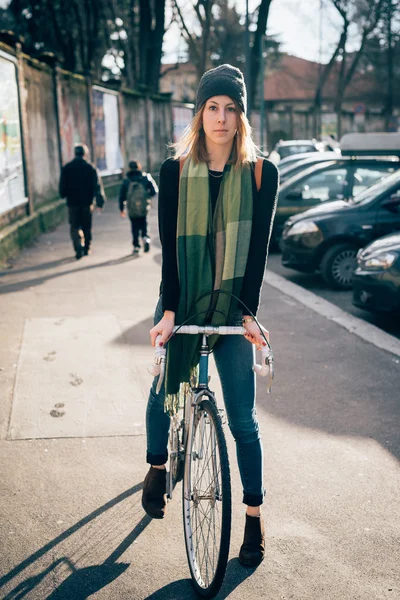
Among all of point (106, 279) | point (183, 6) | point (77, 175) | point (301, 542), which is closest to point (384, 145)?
point (77, 175)

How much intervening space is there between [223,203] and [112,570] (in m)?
1.59

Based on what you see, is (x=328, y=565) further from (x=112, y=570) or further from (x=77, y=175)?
(x=77, y=175)

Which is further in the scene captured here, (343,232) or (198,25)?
(198,25)

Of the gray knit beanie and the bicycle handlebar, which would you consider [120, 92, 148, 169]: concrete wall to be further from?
the bicycle handlebar

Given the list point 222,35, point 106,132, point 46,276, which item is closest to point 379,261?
point 46,276

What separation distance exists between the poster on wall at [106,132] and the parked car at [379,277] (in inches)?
609

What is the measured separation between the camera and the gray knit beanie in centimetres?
317

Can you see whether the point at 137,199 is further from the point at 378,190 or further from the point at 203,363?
the point at 203,363

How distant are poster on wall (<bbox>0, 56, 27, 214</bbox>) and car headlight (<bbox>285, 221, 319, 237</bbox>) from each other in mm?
4451

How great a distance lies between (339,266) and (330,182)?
2892 mm

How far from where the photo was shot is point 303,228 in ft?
35.6

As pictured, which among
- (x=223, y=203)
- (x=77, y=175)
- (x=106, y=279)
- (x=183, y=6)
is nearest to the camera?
(x=223, y=203)

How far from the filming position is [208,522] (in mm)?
3209

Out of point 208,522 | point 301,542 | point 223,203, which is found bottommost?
point 301,542
